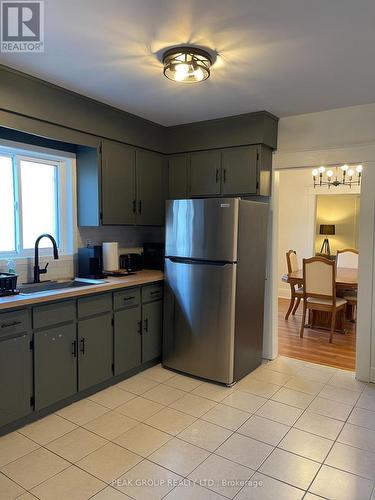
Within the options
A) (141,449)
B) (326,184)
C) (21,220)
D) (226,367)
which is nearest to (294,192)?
(326,184)

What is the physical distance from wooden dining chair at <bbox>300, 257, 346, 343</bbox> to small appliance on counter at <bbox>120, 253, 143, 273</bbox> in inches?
82.5

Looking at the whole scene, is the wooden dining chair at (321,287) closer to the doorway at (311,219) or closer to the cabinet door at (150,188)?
the doorway at (311,219)

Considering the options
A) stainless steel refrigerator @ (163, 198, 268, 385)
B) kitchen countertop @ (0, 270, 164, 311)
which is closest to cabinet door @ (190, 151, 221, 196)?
stainless steel refrigerator @ (163, 198, 268, 385)

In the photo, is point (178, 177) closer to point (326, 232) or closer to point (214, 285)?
point (214, 285)

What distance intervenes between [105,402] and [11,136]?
220 centimetres

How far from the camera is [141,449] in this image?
2.24m

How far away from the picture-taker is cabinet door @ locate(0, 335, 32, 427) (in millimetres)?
2303

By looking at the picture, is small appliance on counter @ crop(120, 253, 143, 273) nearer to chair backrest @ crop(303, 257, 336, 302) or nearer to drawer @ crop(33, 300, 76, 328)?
drawer @ crop(33, 300, 76, 328)

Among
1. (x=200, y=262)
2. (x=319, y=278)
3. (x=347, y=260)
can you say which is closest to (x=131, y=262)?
(x=200, y=262)

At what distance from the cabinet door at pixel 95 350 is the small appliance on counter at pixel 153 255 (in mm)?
1045

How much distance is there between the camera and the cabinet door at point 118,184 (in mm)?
3287

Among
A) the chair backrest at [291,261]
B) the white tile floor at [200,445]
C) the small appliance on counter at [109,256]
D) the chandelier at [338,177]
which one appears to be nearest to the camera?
the white tile floor at [200,445]

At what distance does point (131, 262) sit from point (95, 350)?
43.5 inches

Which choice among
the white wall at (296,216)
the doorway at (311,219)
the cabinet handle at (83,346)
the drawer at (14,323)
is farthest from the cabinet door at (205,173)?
the white wall at (296,216)
